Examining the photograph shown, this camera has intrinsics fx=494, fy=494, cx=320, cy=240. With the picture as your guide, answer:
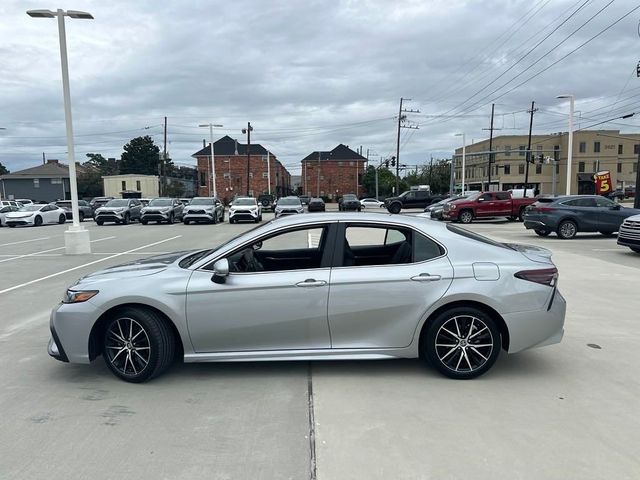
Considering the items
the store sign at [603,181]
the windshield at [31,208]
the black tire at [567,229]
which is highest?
the store sign at [603,181]

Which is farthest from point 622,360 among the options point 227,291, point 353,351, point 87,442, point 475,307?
point 87,442

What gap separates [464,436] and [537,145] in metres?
103

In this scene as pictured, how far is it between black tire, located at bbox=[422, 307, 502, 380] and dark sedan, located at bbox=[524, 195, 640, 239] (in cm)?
1499

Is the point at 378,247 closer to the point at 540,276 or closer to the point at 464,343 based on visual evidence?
the point at 464,343

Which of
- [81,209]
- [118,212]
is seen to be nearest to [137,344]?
[118,212]

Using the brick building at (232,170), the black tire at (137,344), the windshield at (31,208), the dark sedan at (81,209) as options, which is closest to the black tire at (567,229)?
the black tire at (137,344)

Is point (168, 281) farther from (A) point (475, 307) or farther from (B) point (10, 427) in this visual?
(A) point (475, 307)

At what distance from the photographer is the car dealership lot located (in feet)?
10.1

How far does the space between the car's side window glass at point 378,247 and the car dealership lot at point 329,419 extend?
3.34 ft

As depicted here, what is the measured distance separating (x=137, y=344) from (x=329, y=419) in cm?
187

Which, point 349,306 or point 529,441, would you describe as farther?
point 349,306

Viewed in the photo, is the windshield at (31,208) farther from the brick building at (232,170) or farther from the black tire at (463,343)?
the brick building at (232,170)

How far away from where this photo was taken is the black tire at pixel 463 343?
4.34 metres

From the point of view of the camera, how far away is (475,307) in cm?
436
